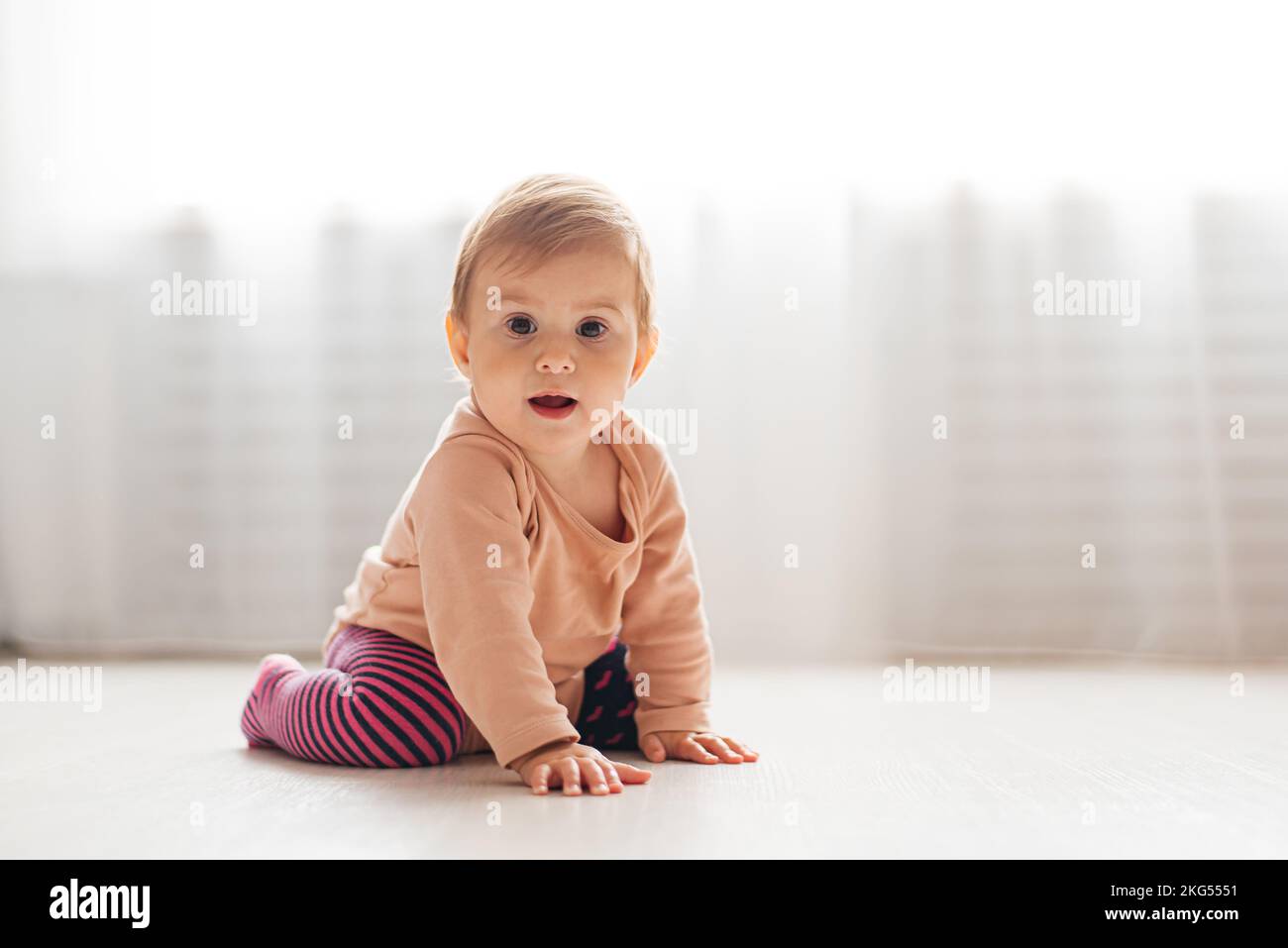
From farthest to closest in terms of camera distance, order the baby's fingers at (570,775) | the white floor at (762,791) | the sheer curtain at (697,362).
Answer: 1. the sheer curtain at (697,362)
2. the baby's fingers at (570,775)
3. the white floor at (762,791)

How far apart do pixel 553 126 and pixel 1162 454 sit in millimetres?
1015

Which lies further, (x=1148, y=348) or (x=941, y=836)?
(x=1148, y=348)

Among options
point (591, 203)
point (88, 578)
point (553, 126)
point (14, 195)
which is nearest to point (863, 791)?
point (591, 203)

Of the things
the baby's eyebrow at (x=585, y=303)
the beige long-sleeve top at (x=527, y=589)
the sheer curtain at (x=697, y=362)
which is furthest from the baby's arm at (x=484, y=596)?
the sheer curtain at (x=697, y=362)

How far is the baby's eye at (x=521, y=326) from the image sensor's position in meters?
1.01

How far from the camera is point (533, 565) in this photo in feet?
3.35

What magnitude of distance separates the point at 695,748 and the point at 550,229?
0.44m

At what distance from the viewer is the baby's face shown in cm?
99

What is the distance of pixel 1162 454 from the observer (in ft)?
5.86

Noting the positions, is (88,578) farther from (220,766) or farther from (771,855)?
(771,855)

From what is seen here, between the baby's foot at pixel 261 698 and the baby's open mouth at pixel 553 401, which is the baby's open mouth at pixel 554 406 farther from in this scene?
the baby's foot at pixel 261 698

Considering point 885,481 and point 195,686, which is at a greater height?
point 885,481

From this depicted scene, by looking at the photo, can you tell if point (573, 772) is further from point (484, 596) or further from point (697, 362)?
point (697, 362)

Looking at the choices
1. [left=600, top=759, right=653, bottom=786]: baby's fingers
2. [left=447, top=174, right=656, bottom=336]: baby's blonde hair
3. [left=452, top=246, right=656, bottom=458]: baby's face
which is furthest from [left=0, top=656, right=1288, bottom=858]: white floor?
[left=447, top=174, right=656, bottom=336]: baby's blonde hair
